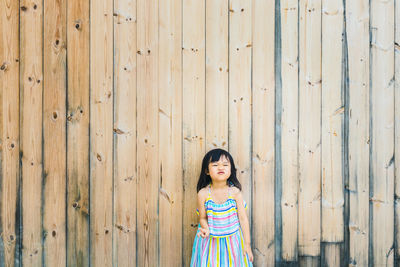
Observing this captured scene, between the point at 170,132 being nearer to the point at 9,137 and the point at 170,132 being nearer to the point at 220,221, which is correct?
the point at 220,221

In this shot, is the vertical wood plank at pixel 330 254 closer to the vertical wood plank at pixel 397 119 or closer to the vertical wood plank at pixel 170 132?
the vertical wood plank at pixel 397 119

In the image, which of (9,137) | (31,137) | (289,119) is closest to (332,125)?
(289,119)

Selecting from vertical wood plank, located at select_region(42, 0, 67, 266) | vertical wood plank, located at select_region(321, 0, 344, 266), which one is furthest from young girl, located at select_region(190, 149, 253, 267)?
vertical wood plank, located at select_region(42, 0, 67, 266)

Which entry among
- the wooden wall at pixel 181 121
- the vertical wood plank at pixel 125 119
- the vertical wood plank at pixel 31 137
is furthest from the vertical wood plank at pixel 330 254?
the vertical wood plank at pixel 31 137

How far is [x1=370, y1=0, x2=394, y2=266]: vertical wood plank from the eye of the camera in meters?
2.43

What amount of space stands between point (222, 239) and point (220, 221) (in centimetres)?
11

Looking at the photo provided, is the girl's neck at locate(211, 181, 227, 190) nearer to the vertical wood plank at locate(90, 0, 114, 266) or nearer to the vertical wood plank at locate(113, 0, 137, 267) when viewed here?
the vertical wood plank at locate(113, 0, 137, 267)

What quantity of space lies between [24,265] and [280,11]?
7.46 feet

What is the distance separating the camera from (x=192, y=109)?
7.81 ft

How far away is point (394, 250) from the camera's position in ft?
8.06

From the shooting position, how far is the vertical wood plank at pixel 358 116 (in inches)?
95.5

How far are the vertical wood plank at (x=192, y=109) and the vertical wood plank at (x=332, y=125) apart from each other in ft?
2.57

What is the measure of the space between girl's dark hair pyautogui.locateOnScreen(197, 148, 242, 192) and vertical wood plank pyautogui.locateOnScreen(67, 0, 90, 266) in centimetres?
72

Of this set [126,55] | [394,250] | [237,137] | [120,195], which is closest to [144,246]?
[120,195]
